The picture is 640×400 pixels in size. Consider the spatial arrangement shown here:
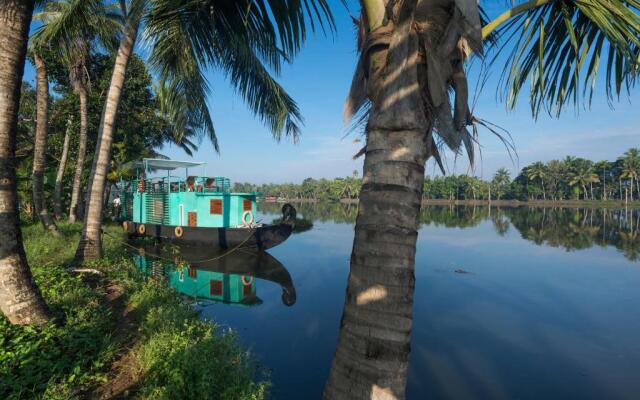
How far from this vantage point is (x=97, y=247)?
27.5 ft

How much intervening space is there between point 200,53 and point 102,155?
4.63 m

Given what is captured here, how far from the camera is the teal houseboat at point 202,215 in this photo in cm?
1530

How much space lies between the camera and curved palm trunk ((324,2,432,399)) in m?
1.72

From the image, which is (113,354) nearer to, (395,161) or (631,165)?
(395,161)

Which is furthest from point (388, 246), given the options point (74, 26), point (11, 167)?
point (74, 26)

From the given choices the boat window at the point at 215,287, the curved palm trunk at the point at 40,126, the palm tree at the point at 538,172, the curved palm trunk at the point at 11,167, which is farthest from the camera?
the palm tree at the point at 538,172

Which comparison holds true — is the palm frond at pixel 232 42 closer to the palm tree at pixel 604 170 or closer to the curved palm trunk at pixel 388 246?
the curved palm trunk at pixel 388 246

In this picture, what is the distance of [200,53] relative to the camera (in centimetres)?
537

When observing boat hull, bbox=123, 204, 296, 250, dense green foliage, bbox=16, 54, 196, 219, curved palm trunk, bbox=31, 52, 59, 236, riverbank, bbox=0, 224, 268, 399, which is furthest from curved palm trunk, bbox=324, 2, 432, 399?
dense green foliage, bbox=16, 54, 196, 219

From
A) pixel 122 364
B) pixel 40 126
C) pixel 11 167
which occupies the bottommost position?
pixel 122 364

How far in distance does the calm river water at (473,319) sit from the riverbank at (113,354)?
1625mm

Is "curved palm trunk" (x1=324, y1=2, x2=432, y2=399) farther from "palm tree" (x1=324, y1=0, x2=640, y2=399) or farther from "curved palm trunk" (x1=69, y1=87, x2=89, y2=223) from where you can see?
"curved palm trunk" (x1=69, y1=87, x2=89, y2=223)

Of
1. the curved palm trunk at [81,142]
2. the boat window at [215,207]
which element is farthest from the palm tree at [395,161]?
the curved palm trunk at [81,142]

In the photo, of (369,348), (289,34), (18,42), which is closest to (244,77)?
(18,42)
